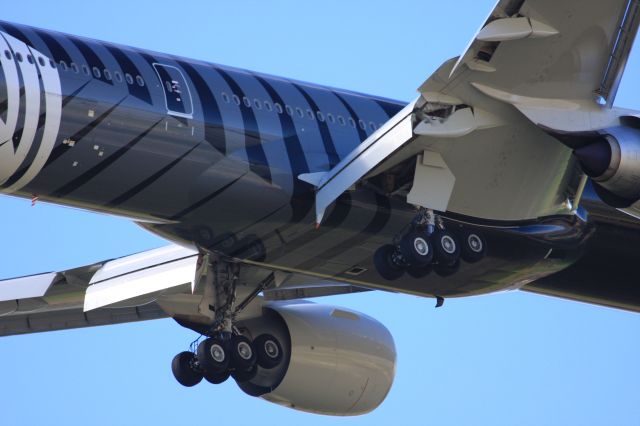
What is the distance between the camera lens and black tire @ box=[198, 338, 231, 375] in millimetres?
28219

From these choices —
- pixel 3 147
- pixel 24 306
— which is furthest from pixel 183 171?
pixel 24 306

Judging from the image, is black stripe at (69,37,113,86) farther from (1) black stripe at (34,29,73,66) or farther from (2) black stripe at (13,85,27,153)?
(2) black stripe at (13,85,27,153)

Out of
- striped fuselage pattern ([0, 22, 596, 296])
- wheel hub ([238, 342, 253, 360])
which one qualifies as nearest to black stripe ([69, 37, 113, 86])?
striped fuselage pattern ([0, 22, 596, 296])

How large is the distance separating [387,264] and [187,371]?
4.40 metres

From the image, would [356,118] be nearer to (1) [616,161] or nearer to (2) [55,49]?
(1) [616,161]

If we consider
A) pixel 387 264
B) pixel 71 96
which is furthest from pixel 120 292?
pixel 71 96

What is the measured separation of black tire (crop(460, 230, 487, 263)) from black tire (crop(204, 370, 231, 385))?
473 cm

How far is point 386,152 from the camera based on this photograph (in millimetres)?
25422

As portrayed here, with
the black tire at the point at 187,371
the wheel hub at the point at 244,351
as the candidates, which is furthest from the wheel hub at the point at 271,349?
the black tire at the point at 187,371

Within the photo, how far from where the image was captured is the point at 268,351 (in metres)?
30.1

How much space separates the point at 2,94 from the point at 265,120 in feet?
14.8

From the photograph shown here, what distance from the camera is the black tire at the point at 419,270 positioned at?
26.3 meters

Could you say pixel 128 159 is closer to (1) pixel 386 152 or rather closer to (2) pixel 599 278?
(1) pixel 386 152

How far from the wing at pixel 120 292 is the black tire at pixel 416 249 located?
3722mm
